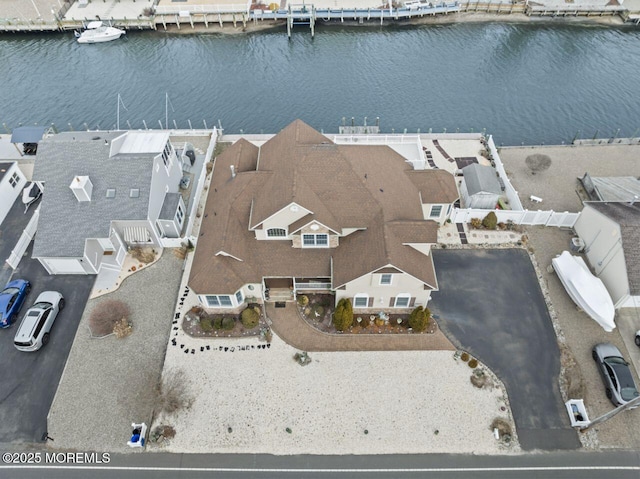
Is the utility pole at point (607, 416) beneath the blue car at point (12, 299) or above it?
beneath

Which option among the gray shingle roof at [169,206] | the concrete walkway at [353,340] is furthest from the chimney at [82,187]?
the concrete walkway at [353,340]

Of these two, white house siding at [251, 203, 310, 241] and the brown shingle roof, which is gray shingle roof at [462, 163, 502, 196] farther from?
white house siding at [251, 203, 310, 241]

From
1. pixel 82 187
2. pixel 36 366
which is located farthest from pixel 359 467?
pixel 82 187

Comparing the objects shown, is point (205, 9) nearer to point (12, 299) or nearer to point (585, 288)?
point (12, 299)

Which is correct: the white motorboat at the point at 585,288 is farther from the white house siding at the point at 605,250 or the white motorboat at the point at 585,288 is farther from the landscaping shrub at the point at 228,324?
the landscaping shrub at the point at 228,324

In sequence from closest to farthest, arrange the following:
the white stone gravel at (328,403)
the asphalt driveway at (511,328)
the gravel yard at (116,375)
Result: the white stone gravel at (328,403) < the gravel yard at (116,375) < the asphalt driveway at (511,328)

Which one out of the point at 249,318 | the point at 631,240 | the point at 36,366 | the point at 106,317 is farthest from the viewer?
the point at 106,317
